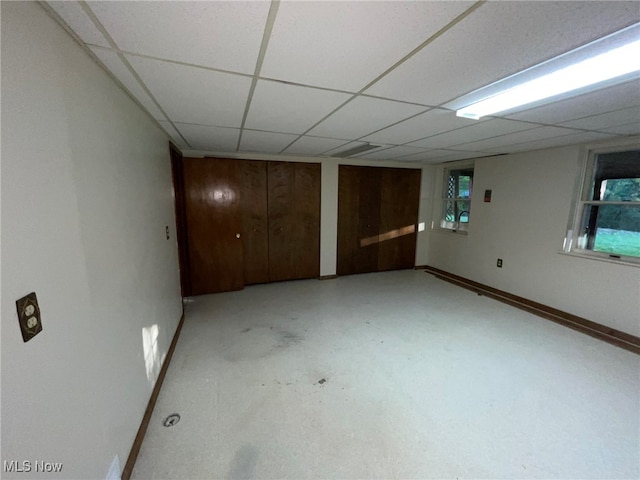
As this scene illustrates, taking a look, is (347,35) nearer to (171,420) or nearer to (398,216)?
(171,420)

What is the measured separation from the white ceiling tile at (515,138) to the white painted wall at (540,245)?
2.33 feet

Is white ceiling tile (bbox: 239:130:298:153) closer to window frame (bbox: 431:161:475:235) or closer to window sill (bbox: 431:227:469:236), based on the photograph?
window frame (bbox: 431:161:475:235)

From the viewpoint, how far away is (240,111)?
2014mm

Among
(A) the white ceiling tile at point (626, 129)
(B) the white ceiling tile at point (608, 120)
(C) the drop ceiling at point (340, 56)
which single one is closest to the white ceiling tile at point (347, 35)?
(C) the drop ceiling at point (340, 56)

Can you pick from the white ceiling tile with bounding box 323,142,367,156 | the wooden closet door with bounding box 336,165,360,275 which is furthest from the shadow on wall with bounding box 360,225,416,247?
the white ceiling tile with bounding box 323,142,367,156

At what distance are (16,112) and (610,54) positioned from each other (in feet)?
7.80

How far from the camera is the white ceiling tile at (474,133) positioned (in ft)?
7.48

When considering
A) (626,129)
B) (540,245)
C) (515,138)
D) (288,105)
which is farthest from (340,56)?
(540,245)

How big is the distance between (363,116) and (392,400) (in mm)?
2240

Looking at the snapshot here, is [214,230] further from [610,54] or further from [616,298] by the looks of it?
[616,298]

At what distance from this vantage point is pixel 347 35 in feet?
3.47

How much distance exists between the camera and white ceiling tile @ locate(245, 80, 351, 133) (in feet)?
5.27

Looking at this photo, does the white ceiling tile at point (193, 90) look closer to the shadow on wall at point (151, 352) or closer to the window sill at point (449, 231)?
the shadow on wall at point (151, 352)

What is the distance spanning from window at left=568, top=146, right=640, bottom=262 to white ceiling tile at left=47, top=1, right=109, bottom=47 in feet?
15.1
